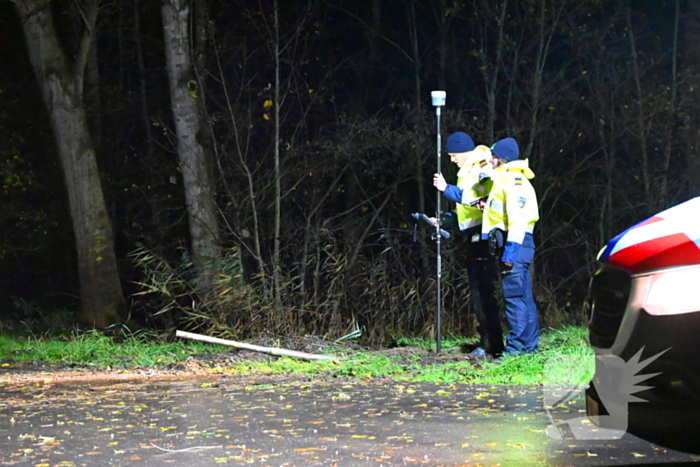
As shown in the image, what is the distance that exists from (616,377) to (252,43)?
12.5m

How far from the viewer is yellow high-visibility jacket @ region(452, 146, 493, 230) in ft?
32.2

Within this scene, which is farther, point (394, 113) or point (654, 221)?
point (394, 113)

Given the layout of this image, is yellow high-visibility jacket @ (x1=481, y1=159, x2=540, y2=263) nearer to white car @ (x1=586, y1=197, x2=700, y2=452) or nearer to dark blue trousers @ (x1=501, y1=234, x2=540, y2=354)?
dark blue trousers @ (x1=501, y1=234, x2=540, y2=354)

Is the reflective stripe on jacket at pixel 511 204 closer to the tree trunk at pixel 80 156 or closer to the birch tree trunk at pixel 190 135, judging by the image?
the birch tree trunk at pixel 190 135

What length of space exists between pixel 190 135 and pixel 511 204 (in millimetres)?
5426

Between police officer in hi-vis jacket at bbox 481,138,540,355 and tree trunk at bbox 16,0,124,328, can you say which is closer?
police officer in hi-vis jacket at bbox 481,138,540,355

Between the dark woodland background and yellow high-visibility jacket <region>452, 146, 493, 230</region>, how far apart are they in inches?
110

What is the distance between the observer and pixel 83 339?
1205cm

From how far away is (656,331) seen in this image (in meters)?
4.35

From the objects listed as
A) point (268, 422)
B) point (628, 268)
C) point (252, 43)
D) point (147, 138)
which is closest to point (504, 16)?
point (252, 43)

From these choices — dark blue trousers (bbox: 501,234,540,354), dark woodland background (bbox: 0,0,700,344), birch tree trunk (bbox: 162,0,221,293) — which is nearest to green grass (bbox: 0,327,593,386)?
dark blue trousers (bbox: 501,234,540,354)

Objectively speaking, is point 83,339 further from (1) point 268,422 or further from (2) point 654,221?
(2) point 654,221

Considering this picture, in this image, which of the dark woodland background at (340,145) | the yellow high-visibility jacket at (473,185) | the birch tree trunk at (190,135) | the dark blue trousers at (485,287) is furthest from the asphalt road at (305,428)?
the birch tree trunk at (190,135)

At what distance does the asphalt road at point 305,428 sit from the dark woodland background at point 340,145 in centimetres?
393
